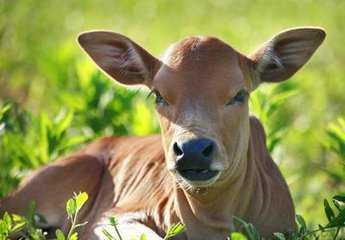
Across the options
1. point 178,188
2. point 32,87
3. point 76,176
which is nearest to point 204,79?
point 178,188

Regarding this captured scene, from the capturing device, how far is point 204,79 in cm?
904

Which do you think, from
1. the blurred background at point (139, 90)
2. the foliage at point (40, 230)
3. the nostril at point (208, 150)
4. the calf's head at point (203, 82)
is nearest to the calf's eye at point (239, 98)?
the calf's head at point (203, 82)

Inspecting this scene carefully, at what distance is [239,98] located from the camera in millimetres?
9164

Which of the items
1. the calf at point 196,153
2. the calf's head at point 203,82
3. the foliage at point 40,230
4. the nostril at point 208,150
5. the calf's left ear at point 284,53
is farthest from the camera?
the calf's left ear at point 284,53

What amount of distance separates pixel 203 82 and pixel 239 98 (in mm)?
349

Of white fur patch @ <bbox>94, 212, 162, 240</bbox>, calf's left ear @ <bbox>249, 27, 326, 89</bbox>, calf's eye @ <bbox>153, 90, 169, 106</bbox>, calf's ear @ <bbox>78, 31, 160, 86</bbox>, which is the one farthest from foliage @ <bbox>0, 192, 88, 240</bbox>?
calf's left ear @ <bbox>249, 27, 326, 89</bbox>

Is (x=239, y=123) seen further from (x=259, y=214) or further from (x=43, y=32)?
(x=43, y=32)

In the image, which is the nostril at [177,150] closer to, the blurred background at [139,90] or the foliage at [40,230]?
the foliage at [40,230]

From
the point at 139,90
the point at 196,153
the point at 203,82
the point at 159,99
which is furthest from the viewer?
A: the point at 139,90

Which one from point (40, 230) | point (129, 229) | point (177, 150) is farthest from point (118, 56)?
point (40, 230)

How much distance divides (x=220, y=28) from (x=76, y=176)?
8467 millimetres

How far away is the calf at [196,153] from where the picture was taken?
883cm

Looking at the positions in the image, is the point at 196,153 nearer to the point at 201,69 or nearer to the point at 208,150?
the point at 208,150

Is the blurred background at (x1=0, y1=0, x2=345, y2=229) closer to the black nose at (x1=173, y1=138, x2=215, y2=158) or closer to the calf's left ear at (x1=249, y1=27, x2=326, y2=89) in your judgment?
the calf's left ear at (x1=249, y1=27, x2=326, y2=89)
